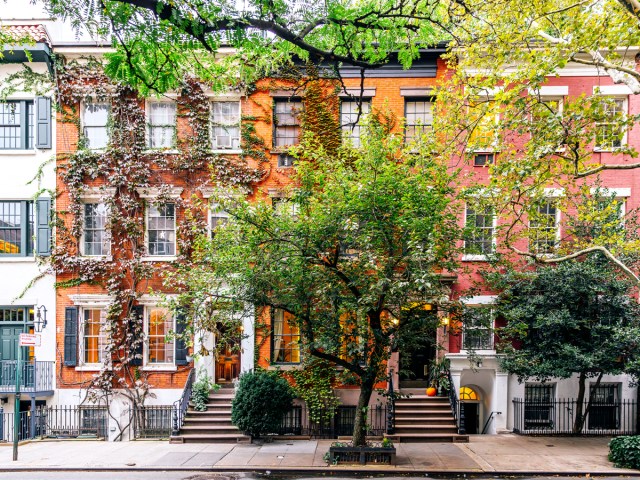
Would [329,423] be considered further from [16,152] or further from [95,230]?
[16,152]

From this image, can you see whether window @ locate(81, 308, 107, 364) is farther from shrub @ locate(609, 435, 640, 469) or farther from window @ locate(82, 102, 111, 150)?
shrub @ locate(609, 435, 640, 469)

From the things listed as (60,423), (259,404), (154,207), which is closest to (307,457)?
(259,404)

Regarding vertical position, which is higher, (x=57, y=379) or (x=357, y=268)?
(x=357, y=268)

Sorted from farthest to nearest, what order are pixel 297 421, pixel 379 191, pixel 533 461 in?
1. pixel 297 421
2. pixel 533 461
3. pixel 379 191

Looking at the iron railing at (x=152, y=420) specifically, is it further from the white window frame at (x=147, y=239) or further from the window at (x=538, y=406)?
the window at (x=538, y=406)

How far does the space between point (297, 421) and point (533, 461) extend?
7167mm

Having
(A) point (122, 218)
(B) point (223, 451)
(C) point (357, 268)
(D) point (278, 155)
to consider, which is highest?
(D) point (278, 155)

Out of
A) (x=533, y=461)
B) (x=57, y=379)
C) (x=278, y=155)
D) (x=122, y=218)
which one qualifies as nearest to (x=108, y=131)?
(x=122, y=218)

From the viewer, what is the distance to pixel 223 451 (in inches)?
547

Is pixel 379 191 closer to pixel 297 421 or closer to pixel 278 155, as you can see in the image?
pixel 278 155

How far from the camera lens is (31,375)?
651 inches

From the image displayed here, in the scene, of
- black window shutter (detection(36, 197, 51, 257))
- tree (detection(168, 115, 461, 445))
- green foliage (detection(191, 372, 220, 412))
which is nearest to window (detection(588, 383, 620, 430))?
tree (detection(168, 115, 461, 445))

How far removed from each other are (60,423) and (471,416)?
563 inches

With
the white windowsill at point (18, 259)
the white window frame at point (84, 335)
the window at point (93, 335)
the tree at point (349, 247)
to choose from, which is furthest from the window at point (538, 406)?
the white windowsill at point (18, 259)
